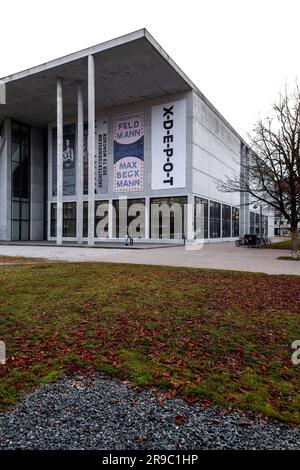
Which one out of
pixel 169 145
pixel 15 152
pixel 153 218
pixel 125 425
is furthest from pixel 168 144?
pixel 125 425

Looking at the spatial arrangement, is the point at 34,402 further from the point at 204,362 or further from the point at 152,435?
the point at 204,362

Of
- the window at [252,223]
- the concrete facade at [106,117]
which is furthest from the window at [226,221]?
the window at [252,223]

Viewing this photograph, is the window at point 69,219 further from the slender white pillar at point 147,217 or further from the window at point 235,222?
the window at point 235,222

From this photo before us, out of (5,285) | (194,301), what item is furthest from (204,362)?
(5,285)

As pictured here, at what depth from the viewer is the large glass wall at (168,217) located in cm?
3350

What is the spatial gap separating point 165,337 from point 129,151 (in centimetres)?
3324

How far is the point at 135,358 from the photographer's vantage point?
398 cm

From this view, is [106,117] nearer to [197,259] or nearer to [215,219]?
[215,219]

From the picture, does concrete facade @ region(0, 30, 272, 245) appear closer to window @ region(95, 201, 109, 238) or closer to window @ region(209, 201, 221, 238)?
window @ region(209, 201, 221, 238)

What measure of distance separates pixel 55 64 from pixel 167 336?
3182 cm

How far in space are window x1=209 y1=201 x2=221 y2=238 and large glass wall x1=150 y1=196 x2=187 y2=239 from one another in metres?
6.89

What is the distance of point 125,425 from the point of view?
104 inches

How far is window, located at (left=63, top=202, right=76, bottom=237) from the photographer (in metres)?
40.2

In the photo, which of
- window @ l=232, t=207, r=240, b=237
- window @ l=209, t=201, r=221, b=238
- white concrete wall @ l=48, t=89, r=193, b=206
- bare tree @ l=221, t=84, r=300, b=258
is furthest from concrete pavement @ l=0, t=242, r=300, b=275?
window @ l=232, t=207, r=240, b=237
